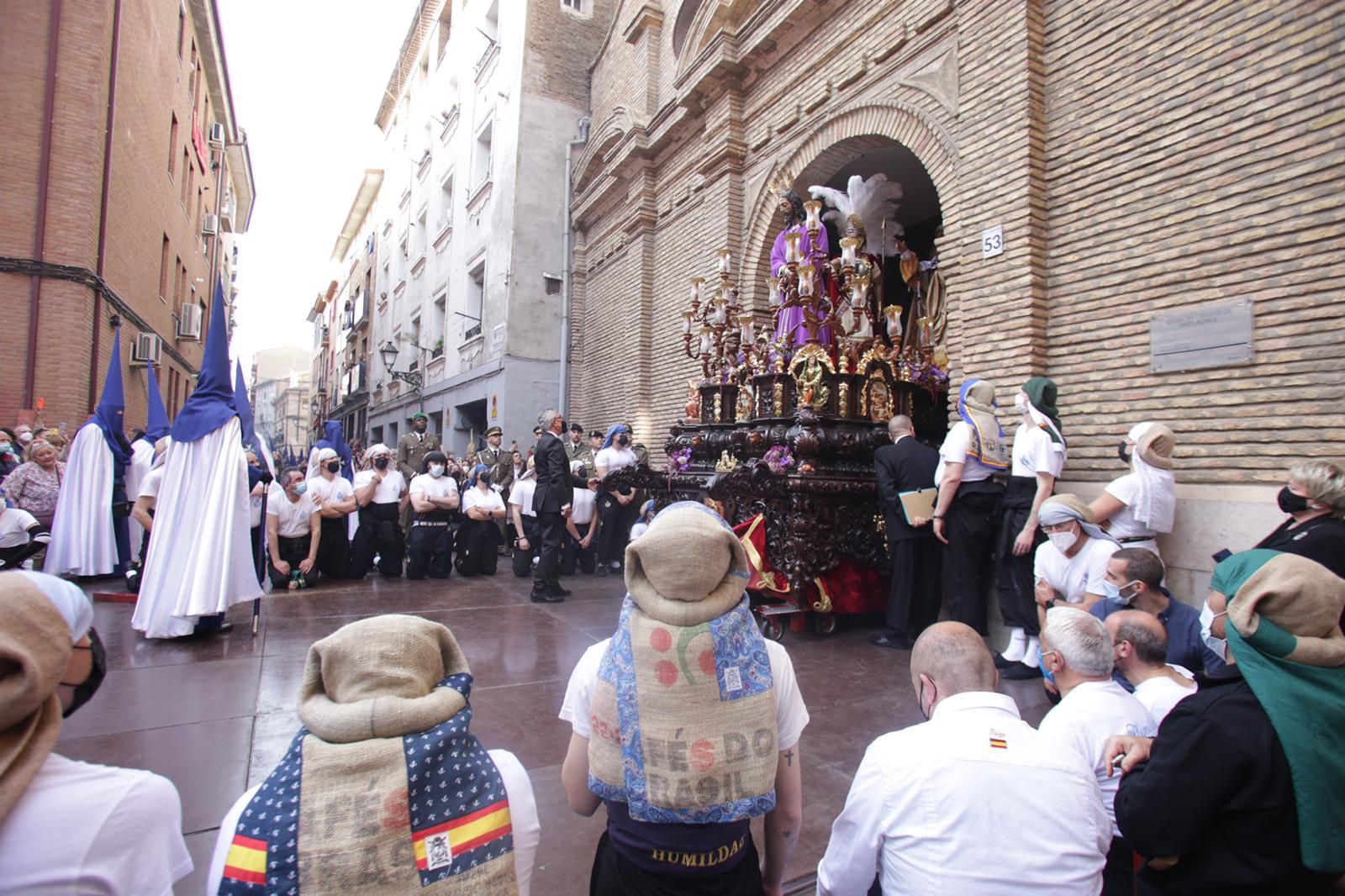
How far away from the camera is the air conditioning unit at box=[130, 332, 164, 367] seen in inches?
554

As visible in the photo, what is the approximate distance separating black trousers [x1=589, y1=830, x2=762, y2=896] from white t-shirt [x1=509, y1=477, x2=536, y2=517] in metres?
7.18

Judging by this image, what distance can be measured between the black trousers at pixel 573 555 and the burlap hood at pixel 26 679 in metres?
7.87

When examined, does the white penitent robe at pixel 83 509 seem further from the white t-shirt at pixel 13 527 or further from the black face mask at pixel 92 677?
the black face mask at pixel 92 677

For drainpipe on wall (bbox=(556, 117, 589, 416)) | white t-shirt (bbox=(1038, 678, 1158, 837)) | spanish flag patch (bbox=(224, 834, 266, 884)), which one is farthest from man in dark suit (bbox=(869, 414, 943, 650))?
drainpipe on wall (bbox=(556, 117, 589, 416))

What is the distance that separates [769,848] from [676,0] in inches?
540

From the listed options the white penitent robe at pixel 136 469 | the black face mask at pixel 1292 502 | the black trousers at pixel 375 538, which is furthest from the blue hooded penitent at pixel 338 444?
the black face mask at pixel 1292 502

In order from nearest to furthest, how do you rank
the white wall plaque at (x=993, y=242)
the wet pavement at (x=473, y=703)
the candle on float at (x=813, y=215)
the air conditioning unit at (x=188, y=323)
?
the wet pavement at (x=473, y=703) → the white wall plaque at (x=993, y=242) → the candle on float at (x=813, y=215) → the air conditioning unit at (x=188, y=323)

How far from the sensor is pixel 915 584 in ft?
19.1

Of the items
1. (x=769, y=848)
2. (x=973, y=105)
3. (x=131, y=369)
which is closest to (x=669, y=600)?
(x=769, y=848)

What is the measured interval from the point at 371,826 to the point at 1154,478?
187 inches

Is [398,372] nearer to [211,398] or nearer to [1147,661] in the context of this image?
[211,398]

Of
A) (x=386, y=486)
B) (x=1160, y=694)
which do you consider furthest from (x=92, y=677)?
(x=386, y=486)

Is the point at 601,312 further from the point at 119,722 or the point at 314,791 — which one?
the point at 314,791

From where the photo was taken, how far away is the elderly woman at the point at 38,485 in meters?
7.30
